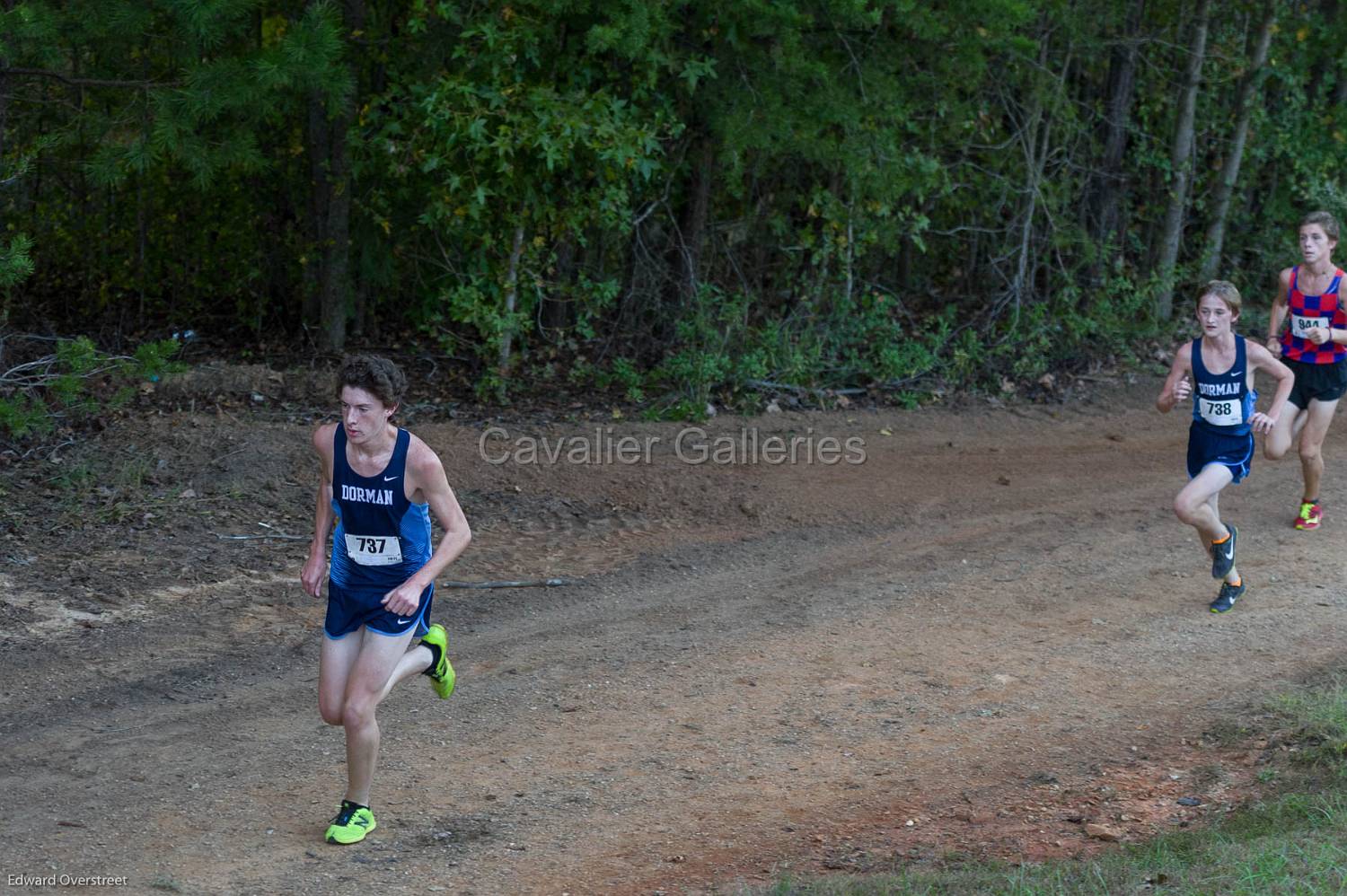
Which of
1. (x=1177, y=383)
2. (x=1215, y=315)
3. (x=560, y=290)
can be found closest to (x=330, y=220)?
(x=560, y=290)

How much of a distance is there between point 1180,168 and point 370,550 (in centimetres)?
1235

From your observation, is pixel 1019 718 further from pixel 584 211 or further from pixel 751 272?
pixel 751 272

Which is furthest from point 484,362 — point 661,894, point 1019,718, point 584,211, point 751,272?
point 661,894

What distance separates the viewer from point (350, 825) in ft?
16.3

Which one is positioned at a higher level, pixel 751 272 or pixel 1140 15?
pixel 1140 15

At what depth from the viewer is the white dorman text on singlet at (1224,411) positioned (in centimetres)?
733

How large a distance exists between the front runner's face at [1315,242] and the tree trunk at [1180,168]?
6.30m

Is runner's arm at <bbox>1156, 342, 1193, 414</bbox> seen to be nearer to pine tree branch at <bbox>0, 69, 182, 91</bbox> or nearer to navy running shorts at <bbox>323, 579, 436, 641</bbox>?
navy running shorts at <bbox>323, 579, 436, 641</bbox>

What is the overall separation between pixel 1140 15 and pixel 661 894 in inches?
495

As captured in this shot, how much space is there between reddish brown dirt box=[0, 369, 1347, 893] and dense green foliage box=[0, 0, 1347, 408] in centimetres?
206

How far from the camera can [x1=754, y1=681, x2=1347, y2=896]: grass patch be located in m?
A: 4.21

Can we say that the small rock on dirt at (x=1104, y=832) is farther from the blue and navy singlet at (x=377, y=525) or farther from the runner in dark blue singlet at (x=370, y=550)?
the blue and navy singlet at (x=377, y=525)

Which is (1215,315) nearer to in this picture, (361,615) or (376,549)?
(376,549)

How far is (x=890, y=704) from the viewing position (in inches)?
250
